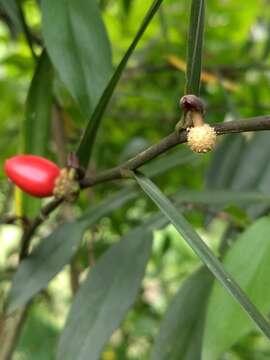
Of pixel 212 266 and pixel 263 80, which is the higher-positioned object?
pixel 263 80

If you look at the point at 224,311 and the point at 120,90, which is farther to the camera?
the point at 120,90

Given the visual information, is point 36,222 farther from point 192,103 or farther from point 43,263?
point 192,103

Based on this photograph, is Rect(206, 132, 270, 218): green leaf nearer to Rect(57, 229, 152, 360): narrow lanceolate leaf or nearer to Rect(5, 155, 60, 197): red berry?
Rect(57, 229, 152, 360): narrow lanceolate leaf

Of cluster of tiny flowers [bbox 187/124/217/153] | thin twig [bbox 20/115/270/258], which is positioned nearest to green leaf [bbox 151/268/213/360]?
thin twig [bbox 20/115/270/258]

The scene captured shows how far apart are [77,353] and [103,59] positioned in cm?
25

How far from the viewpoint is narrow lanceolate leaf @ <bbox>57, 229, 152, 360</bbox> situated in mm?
506

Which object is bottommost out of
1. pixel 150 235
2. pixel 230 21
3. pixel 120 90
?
pixel 150 235

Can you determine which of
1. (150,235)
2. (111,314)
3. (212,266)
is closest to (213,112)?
(150,235)

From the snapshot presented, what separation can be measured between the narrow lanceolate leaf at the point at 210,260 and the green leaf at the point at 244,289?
0.46 feet

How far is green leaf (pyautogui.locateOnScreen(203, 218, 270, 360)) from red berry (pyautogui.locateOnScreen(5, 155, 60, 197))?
0.54ft

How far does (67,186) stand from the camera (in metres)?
0.46

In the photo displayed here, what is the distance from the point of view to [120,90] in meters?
1.06

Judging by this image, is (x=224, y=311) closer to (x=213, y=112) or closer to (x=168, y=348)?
(x=168, y=348)

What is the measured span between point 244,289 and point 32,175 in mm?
190
